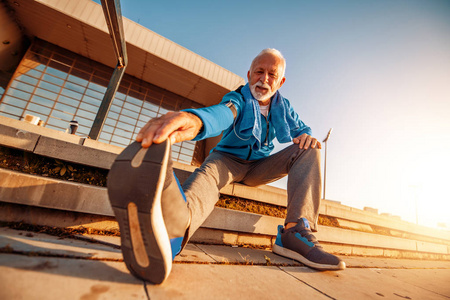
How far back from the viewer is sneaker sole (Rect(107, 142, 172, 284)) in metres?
0.66

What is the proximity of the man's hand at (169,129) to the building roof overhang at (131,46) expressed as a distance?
7778mm

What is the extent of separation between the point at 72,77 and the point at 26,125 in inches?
292

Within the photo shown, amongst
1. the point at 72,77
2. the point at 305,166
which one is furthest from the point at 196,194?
the point at 72,77

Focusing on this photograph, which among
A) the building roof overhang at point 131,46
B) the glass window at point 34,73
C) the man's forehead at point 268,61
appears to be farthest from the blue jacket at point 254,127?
the glass window at point 34,73

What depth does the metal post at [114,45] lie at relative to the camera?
287cm

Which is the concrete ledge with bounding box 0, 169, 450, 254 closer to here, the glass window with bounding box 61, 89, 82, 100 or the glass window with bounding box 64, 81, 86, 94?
the glass window with bounding box 61, 89, 82, 100

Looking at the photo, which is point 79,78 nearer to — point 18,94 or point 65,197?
point 18,94

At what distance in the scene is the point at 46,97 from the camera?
705 centimetres

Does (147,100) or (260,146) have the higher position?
(147,100)

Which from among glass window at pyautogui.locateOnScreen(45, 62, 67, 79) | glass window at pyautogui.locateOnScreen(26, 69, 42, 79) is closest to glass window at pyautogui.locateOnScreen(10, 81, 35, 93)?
glass window at pyautogui.locateOnScreen(26, 69, 42, 79)

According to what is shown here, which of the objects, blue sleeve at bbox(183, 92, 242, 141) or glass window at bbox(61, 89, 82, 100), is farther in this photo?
glass window at bbox(61, 89, 82, 100)

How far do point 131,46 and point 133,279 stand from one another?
8.37 m

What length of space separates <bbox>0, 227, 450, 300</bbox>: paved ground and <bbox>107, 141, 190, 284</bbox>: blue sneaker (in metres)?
0.08

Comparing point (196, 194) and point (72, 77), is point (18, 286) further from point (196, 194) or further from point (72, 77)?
point (72, 77)
